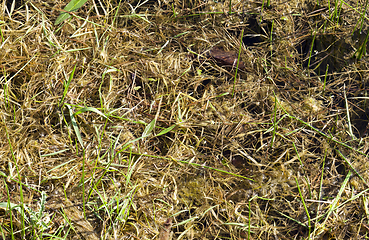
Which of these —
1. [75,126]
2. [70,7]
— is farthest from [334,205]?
[70,7]

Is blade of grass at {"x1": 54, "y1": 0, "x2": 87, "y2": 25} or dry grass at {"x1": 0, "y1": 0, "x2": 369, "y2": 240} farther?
blade of grass at {"x1": 54, "y1": 0, "x2": 87, "y2": 25}

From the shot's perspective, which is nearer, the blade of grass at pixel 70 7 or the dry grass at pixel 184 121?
the dry grass at pixel 184 121

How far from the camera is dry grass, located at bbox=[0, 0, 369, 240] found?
1.85 metres

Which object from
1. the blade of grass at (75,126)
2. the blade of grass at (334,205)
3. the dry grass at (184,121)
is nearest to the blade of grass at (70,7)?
the dry grass at (184,121)

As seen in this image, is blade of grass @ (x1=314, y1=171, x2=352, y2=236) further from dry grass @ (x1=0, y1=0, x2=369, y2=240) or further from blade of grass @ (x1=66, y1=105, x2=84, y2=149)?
blade of grass @ (x1=66, y1=105, x2=84, y2=149)

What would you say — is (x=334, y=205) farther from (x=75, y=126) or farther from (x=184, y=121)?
(x=75, y=126)

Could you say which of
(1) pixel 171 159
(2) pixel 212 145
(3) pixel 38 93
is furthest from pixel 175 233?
(3) pixel 38 93

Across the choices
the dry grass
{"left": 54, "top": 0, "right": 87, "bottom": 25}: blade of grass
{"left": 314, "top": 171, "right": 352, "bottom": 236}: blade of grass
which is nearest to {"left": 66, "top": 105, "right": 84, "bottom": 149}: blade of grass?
the dry grass

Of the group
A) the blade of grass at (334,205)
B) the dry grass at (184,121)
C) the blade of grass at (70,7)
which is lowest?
the blade of grass at (334,205)

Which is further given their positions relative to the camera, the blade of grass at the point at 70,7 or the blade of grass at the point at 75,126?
the blade of grass at the point at 70,7

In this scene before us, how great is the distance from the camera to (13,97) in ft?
6.60

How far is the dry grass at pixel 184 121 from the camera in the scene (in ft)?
6.07

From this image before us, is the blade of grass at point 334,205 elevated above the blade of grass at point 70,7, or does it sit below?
below

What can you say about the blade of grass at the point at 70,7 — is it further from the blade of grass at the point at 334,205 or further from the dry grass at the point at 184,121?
the blade of grass at the point at 334,205
